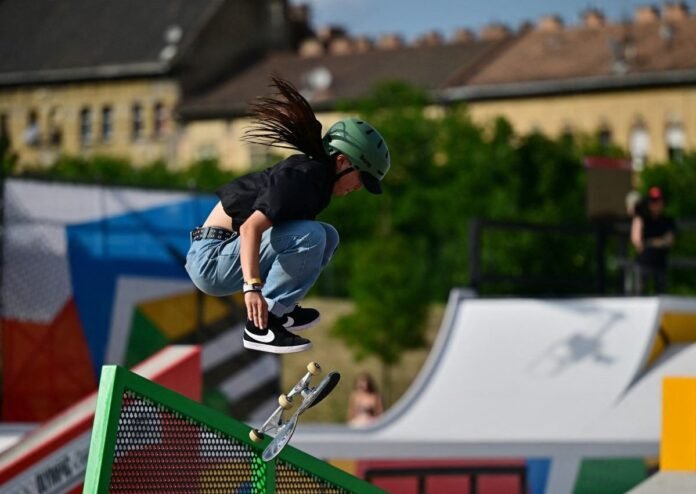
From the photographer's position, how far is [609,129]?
60.8 m

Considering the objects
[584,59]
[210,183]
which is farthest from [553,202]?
[584,59]

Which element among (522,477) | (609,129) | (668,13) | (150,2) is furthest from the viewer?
(150,2)

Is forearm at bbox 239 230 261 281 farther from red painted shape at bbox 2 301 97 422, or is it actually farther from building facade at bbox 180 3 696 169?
building facade at bbox 180 3 696 169

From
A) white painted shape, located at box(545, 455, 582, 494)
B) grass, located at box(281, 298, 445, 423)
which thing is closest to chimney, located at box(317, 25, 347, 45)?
grass, located at box(281, 298, 445, 423)

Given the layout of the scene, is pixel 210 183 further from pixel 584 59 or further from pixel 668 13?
pixel 668 13

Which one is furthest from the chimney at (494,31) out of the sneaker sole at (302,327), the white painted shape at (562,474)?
the sneaker sole at (302,327)

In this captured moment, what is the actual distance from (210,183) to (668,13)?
25.2 m

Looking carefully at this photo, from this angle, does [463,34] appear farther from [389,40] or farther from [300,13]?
[300,13]

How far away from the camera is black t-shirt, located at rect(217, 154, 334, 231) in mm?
6035

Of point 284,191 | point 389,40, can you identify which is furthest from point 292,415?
point 389,40

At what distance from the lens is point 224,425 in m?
6.32

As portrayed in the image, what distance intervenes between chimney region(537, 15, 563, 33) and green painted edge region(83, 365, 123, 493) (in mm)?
61590

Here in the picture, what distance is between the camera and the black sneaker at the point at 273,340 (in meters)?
6.30

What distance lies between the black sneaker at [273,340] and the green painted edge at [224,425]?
1.05 feet
